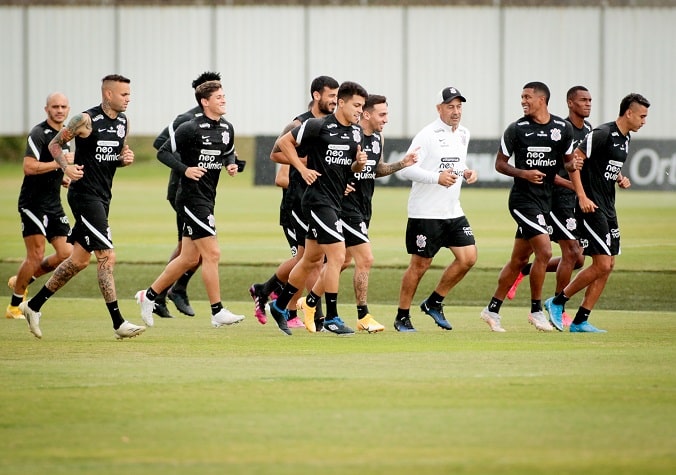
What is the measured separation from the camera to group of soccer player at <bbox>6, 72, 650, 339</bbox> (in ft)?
39.8

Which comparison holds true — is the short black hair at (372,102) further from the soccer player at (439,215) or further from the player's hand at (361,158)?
the player's hand at (361,158)

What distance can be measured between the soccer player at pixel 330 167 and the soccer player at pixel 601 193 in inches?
79.3

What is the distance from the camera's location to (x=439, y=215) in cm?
1285

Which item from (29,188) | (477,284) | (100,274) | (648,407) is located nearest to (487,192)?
(477,284)

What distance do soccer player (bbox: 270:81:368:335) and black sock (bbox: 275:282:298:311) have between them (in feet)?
0.95

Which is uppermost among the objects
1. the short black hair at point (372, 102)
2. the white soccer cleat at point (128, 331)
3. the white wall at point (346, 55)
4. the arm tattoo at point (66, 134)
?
the white wall at point (346, 55)

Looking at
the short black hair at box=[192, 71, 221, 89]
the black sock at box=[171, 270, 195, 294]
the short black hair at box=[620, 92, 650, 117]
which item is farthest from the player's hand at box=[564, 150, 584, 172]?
the black sock at box=[171, 270, 195, 294]

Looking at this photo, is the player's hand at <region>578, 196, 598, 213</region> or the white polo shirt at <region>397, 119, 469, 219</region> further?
the white polo shirt at <region>397, 119, 469, 219</region>

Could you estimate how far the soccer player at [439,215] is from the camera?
42.1 feet

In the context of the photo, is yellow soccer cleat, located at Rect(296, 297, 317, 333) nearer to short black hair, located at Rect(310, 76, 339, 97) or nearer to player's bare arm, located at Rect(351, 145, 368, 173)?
player's bare arm, located at Rect(351, 145, 368, 173)

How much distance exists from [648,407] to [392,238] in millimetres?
17063

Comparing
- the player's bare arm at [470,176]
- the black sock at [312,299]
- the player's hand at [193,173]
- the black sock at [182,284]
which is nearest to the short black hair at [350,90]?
the player's bare arm at [470,176]

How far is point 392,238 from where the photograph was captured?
24984 millimetres

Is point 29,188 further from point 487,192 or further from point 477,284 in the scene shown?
point 487,192
